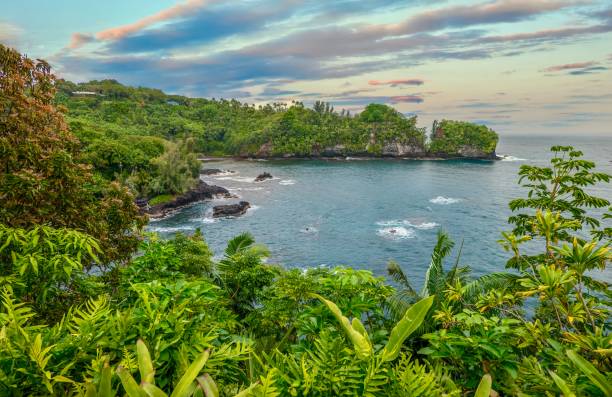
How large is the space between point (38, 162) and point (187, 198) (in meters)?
49.0

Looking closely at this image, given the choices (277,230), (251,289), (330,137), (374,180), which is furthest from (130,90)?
(251,289)

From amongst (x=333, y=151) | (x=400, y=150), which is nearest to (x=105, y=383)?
(x=333, y=151)

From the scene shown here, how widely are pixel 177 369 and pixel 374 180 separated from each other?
7060 cm

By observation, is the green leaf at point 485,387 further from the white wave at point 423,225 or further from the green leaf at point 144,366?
the white wave at point 423,225

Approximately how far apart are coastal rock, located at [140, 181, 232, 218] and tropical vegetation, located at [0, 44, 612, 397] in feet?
133

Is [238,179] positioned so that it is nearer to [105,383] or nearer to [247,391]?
[105,383]

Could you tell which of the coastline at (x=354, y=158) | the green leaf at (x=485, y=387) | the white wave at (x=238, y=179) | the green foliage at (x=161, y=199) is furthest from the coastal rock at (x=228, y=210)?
the coastline at (x=354, y=158)

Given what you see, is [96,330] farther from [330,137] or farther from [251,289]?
[330,137]

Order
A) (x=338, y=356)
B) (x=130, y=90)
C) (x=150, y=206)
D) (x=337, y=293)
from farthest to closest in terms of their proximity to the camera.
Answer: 1. (x=130, y=90)
2. (x=150, y=206)
3. (x=337, y=293)
4. (x=338, y=356)

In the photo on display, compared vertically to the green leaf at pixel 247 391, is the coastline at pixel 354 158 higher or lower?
lower

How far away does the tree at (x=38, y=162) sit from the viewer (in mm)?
5965

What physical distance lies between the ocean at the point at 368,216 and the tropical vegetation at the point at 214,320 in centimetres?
1939

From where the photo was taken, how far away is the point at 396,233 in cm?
3944

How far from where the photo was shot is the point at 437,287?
9.09m
